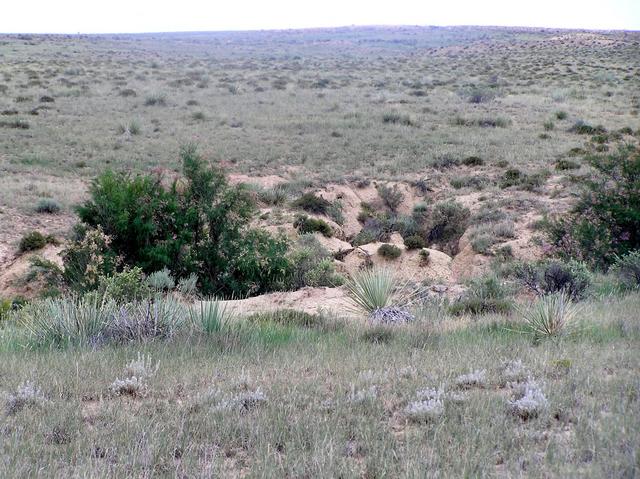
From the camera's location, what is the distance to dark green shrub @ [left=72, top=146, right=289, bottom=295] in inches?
478

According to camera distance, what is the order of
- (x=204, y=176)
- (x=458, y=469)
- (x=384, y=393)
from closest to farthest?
(x=458, y=469) < (x=384, y=393) < (x=204, y=176)

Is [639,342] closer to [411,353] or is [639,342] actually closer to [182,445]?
[411,353]

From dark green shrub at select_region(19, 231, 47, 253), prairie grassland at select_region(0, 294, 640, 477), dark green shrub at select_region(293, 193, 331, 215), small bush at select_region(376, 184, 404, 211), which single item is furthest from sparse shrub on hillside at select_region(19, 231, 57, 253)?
small bush at select_region(376, 184, 404, 211)

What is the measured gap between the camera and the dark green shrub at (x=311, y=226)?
55.6 feet

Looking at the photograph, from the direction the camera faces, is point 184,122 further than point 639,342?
Yes

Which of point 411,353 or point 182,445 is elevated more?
point 182,445

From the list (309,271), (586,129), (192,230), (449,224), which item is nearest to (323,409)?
(309,271)

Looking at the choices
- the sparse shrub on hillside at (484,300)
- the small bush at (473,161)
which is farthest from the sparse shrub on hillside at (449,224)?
the sparse shrub on hillside at (484,300)

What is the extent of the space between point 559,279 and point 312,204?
1015cm

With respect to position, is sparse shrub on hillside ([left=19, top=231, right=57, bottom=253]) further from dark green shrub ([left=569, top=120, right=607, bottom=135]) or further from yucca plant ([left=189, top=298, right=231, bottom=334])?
dark green shrub ([left=569, top=120, right=607, bottom=135])

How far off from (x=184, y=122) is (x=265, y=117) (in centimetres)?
394

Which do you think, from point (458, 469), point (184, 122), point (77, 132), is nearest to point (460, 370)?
point (458, 469)

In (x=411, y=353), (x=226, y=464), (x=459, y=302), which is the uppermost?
(x=226, y=464)

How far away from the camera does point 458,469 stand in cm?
340
